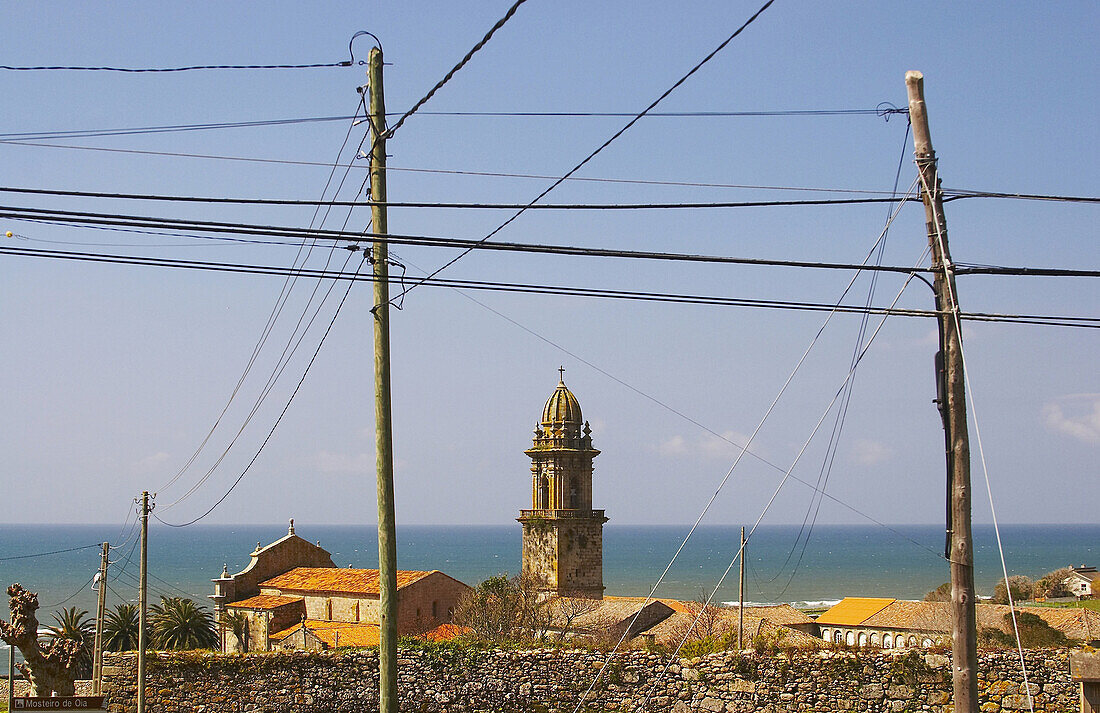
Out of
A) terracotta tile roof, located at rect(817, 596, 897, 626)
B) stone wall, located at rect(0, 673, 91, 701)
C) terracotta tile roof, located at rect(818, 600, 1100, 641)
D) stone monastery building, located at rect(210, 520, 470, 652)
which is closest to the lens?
stone wall, located at rect(0, 673, 91, 701)

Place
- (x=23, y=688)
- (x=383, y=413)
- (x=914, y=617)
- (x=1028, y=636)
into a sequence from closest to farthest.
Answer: (x=383, y=413) < (x=1028, y=636) < (x=23, y=688) < (x=914, y=617)

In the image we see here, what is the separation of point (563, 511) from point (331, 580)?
14.2 m

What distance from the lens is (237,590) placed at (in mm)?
50438

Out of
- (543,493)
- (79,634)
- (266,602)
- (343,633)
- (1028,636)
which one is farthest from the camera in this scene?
(543,493)

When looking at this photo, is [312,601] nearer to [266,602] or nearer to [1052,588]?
[266,602]

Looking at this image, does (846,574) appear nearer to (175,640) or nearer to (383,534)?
(175,640)

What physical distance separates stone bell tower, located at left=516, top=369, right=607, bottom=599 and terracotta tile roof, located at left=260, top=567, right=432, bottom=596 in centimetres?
973

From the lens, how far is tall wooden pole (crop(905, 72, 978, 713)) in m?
9.95

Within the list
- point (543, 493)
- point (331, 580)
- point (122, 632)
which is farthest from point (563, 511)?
point (122, 632)

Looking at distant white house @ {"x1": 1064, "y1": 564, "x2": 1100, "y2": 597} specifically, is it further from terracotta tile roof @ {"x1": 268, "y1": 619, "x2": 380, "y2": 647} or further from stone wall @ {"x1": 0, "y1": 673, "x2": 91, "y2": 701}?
stone wall @ {"x1": 0, "y1": 673, "x2": 91, "y2": 701}

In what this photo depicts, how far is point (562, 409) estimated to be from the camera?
60094 millimetres

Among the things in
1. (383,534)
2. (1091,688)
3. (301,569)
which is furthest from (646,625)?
(383,534)

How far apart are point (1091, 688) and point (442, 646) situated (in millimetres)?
13021

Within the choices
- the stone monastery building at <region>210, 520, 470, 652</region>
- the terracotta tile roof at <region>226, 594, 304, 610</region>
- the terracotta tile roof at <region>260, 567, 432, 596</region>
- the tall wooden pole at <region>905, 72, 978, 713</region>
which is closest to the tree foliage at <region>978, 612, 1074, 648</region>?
the tall wooden pole at <region>905, 72, 978, 713</region>
